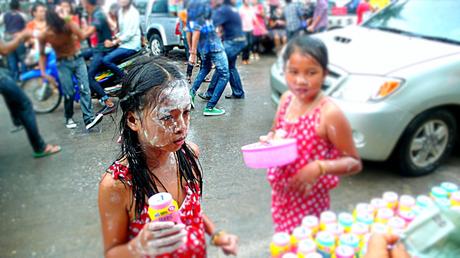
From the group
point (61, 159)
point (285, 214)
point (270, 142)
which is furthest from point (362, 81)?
point (61, 159)

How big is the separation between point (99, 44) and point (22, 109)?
242 mm

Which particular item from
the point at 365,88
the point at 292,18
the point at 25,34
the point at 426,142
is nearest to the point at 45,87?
the point at 25,34

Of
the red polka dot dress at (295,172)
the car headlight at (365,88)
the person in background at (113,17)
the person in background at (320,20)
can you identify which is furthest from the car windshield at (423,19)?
the person in background at (113,17)

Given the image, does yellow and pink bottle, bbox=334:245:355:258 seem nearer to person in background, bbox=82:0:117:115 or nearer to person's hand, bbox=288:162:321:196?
person's hand, bbox=288:162:321:196

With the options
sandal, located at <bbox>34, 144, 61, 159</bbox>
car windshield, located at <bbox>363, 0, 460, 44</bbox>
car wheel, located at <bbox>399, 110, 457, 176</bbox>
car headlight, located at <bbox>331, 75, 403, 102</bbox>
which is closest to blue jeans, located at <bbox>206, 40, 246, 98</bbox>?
sandal, located at <bbox>34, 144, 61, 159</bbox>

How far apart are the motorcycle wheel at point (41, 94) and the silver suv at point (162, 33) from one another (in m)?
0.26

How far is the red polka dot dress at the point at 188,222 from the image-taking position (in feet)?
2.79

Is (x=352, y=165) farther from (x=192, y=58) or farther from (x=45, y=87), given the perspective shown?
(x=45, y=87)

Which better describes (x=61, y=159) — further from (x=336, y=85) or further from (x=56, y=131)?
(x=336, y=85)

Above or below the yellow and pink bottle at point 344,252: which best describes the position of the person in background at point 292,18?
above

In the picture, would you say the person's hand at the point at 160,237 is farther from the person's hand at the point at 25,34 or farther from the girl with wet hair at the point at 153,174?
the person's hand at the point at 25,34

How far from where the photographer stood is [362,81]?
5.71 ft

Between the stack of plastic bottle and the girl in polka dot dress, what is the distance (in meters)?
0.14

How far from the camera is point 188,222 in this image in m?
0.90
